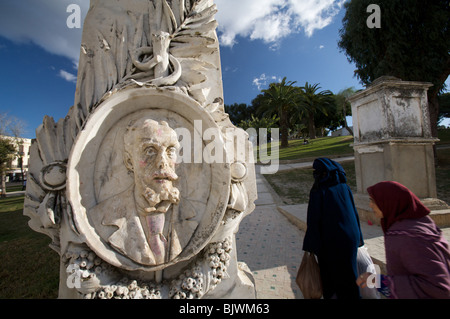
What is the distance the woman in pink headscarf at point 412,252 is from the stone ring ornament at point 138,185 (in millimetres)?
1276

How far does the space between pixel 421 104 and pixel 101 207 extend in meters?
6.28

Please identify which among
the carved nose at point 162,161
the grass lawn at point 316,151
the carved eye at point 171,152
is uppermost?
the grass lawn at point 316,151

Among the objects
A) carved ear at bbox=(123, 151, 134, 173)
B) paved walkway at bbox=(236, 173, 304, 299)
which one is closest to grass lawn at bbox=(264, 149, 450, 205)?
paved walkway at bbox=(236, 173, 304, 299)

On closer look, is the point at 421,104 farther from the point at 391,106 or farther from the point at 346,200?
the point at 346,200

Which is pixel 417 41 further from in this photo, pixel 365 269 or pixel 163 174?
pixel 163 174

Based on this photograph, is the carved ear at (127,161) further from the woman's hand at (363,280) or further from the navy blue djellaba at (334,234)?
the woman's hand at (363,280)

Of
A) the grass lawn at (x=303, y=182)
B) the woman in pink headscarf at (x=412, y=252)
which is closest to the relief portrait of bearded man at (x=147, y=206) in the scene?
the woman in pink headscarf at (x=412, y=252)

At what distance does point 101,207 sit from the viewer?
1.72 metres

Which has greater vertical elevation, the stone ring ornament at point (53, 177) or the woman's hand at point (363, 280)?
the stone ring ornament at point (53, 177)

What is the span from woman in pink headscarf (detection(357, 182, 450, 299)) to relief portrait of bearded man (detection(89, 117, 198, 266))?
152 cm

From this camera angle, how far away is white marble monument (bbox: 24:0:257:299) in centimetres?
164

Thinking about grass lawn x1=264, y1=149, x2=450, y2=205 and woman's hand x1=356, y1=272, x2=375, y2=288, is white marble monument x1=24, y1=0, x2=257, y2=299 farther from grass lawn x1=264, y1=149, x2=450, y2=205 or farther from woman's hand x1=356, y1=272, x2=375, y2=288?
grass lawn x1=264, y1=149, x2=450, y2=205

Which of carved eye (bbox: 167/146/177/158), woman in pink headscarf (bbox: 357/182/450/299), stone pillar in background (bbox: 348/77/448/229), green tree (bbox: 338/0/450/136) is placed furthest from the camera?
green tree (bbox: 338/0/450/136)

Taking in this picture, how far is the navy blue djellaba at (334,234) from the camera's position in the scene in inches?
64.9
